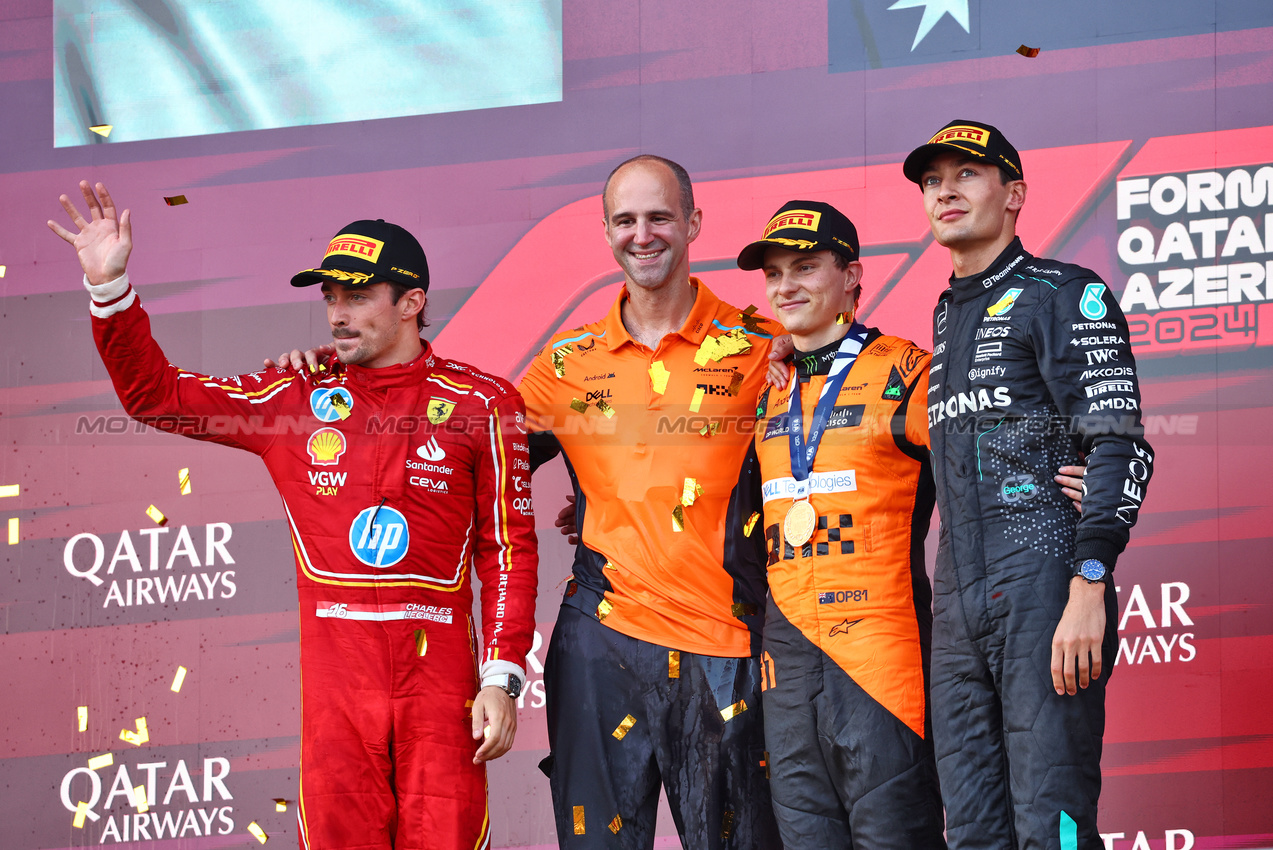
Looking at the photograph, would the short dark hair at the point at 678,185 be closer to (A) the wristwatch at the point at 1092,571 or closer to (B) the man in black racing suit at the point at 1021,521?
(B) the man in black racing suit at the point at 1021,521

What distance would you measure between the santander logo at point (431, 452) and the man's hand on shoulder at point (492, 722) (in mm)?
487

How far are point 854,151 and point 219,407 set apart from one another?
2174 mm

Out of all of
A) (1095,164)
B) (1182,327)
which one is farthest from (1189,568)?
(1095,164)

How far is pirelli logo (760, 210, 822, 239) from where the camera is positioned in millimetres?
2402

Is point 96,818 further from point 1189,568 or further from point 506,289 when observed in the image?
point 1189,568

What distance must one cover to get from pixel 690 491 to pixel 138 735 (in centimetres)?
256

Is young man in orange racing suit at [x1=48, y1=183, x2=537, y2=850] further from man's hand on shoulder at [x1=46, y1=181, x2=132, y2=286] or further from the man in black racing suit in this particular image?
the man in black racing suit

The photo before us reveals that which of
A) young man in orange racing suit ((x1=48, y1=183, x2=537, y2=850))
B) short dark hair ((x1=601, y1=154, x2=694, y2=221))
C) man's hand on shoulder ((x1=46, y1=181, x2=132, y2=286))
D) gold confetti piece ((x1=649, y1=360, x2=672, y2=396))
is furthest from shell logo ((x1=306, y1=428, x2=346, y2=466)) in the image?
short dark hair ((x1=601, y1=154, x2=694, y2=221))

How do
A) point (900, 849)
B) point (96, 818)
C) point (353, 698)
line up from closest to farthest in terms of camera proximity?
point (900, 849)
point (353, 698)
point (96, 818)

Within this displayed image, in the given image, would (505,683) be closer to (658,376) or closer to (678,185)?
(658,376)

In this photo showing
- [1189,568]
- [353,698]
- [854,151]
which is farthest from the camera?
[854,151]

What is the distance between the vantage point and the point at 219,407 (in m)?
2.41

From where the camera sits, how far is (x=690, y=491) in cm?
239

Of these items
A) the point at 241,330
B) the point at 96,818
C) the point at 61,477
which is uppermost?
the point at 241,330
